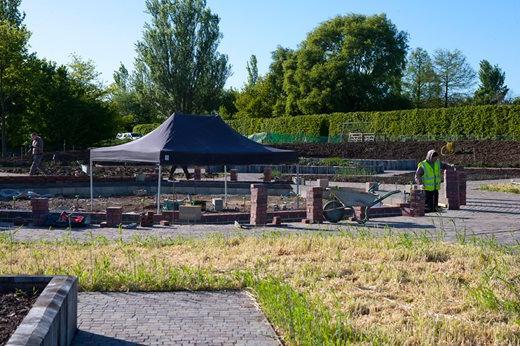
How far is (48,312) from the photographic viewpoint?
502 cm

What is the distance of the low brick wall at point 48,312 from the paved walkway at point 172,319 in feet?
1.01

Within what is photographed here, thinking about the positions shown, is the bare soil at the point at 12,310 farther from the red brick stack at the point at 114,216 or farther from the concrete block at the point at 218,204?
the concrete block at the point at 218,204

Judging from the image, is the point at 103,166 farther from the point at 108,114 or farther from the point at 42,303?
the point at 42,303

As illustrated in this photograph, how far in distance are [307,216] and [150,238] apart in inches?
159

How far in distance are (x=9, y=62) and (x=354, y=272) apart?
104 ft

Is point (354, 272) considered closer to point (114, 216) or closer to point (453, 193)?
point (114, 216)

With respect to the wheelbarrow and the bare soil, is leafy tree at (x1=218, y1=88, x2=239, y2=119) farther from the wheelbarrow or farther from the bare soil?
the bare soil

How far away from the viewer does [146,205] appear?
17.7m

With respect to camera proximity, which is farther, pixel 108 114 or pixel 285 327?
pixel 108 114

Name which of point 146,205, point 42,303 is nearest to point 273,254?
point 42,303

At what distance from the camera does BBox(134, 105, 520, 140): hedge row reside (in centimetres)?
4169

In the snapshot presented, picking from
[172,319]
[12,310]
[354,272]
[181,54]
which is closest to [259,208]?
[354,272]

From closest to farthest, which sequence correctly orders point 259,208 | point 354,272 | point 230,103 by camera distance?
point 354,272 < point 259,208 < point 230,103

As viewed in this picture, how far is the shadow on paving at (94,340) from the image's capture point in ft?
18.8
